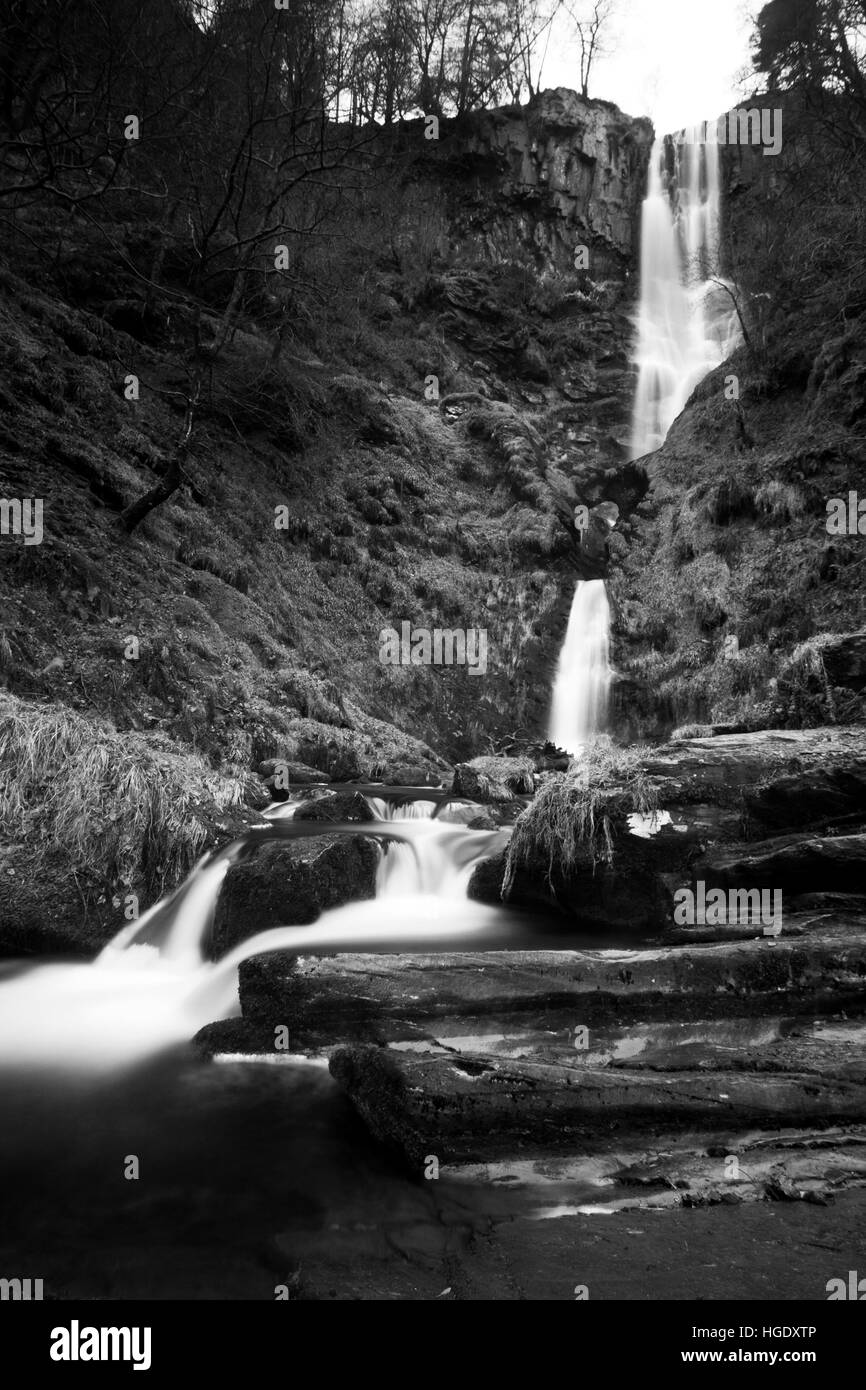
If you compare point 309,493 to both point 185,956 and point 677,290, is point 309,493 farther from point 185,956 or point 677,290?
point 677,290

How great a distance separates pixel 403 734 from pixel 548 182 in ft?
96.4

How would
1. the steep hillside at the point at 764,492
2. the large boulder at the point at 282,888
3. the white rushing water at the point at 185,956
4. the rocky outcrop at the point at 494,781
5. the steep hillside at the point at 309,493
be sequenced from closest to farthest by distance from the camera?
the white rushing water at the point at 185,956 → the large boulder at the point at 282,888 → the steep hillside at the point at 309,493 → the rocky outcrop at the point at 494,781 → the steep hillside at the point at 764,492

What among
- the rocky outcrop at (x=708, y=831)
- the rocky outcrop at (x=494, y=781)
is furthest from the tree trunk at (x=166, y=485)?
the rocky outcrop at (x=708, y=831)

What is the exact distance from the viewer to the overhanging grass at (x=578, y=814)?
6.08 metres

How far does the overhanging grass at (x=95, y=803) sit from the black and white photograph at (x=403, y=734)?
0.04 metres

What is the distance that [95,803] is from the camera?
653 cm

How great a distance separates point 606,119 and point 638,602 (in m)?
Result: 28.7

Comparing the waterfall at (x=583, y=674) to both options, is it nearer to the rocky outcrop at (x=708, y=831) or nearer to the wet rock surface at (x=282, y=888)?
the rocky outcrop at (x=708, y=831)

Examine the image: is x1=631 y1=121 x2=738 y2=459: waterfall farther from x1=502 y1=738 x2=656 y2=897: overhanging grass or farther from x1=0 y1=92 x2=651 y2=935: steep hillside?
x1=502 y1=738 x2=656 y2=897: overhanging grass

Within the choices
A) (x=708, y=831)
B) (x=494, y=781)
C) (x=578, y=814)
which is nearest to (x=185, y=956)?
(x=578, y=814)

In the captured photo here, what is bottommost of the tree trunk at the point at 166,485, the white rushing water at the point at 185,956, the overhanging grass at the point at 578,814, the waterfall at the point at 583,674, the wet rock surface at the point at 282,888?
the white rushing water at the point at 185,956

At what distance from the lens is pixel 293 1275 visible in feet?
8.21

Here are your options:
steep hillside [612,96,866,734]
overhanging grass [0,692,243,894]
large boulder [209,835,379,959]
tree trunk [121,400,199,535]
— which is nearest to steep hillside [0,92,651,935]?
overhanging grass [0,692,243,894]
